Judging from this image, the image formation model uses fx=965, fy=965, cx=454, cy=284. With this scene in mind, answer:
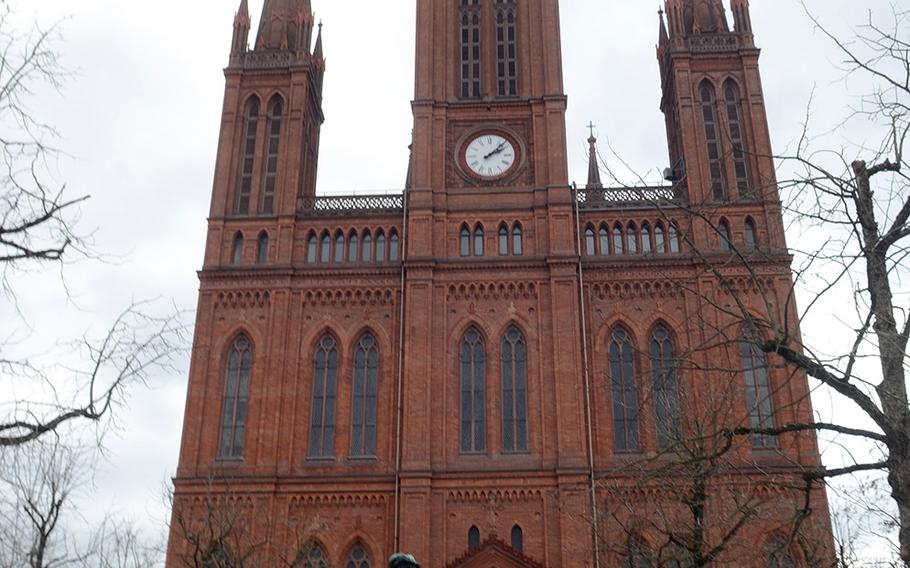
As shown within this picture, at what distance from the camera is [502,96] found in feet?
128

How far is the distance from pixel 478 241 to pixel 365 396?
23.7 feet

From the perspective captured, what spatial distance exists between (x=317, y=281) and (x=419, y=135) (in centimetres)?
716

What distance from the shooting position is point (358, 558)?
31688mm

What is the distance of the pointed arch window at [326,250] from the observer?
36312mm

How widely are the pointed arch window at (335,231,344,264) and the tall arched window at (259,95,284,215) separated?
2753mm

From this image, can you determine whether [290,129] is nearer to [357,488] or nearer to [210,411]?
[210,411]

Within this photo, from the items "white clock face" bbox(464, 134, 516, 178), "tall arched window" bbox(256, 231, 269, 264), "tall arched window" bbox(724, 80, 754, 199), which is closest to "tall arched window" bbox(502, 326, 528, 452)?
"white clock face" bbox(464, 134, 516, 178)

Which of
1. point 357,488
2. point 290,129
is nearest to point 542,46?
point 290,129

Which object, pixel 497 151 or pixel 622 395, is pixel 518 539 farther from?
pixel 497 151

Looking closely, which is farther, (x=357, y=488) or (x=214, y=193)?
(x=214, y=193)

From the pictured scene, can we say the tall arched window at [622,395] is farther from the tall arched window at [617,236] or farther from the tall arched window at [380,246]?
the tall arched window at [380,246]

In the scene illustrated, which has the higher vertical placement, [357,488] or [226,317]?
[226,317]

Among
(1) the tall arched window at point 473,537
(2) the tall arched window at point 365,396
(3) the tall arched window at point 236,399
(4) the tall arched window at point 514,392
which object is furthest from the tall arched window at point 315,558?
(4) the tall arched window at point 514,392

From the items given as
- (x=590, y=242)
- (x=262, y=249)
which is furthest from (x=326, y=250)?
(x=590, y=242)
